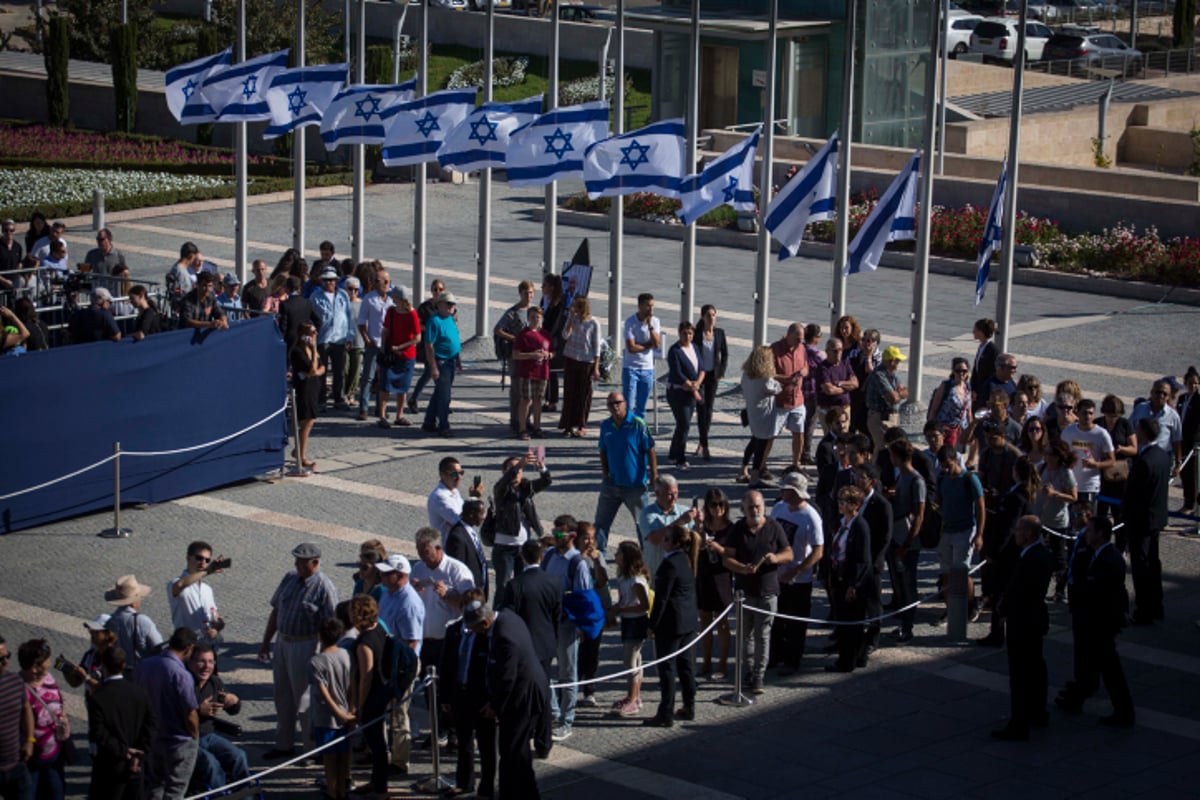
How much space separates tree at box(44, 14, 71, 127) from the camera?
151ft

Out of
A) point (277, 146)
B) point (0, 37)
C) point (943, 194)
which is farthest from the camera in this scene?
point (0, 37)

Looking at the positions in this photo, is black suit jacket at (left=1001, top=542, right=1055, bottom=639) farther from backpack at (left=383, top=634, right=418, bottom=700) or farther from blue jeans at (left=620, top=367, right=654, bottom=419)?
blue jeans at (left=620, top=367, right=654, bottom=419)

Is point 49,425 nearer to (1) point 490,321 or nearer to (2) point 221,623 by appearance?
(2) point 221,623

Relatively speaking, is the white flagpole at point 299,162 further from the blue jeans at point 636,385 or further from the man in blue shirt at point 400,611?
the man in blue shirt at point 400,611

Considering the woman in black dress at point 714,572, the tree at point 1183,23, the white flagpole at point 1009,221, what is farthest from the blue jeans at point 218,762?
the tree at point 1183,23

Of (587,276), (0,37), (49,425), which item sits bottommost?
(49,425)

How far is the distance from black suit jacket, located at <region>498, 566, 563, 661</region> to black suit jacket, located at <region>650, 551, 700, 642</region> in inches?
35.0

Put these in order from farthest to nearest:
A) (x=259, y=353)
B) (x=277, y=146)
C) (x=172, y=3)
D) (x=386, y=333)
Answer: (x=172, y=3)
(x=277, y=146)
(x=386, y=333)
(x=259, y=353)

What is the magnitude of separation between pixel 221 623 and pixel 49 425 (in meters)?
5.69

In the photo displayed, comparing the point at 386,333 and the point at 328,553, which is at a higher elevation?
the point at 386,333

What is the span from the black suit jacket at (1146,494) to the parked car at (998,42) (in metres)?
42.7

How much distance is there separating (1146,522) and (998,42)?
145 ft

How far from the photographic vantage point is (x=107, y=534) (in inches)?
693

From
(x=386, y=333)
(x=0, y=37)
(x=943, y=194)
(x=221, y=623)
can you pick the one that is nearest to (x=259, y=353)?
(x=386, y=333)
